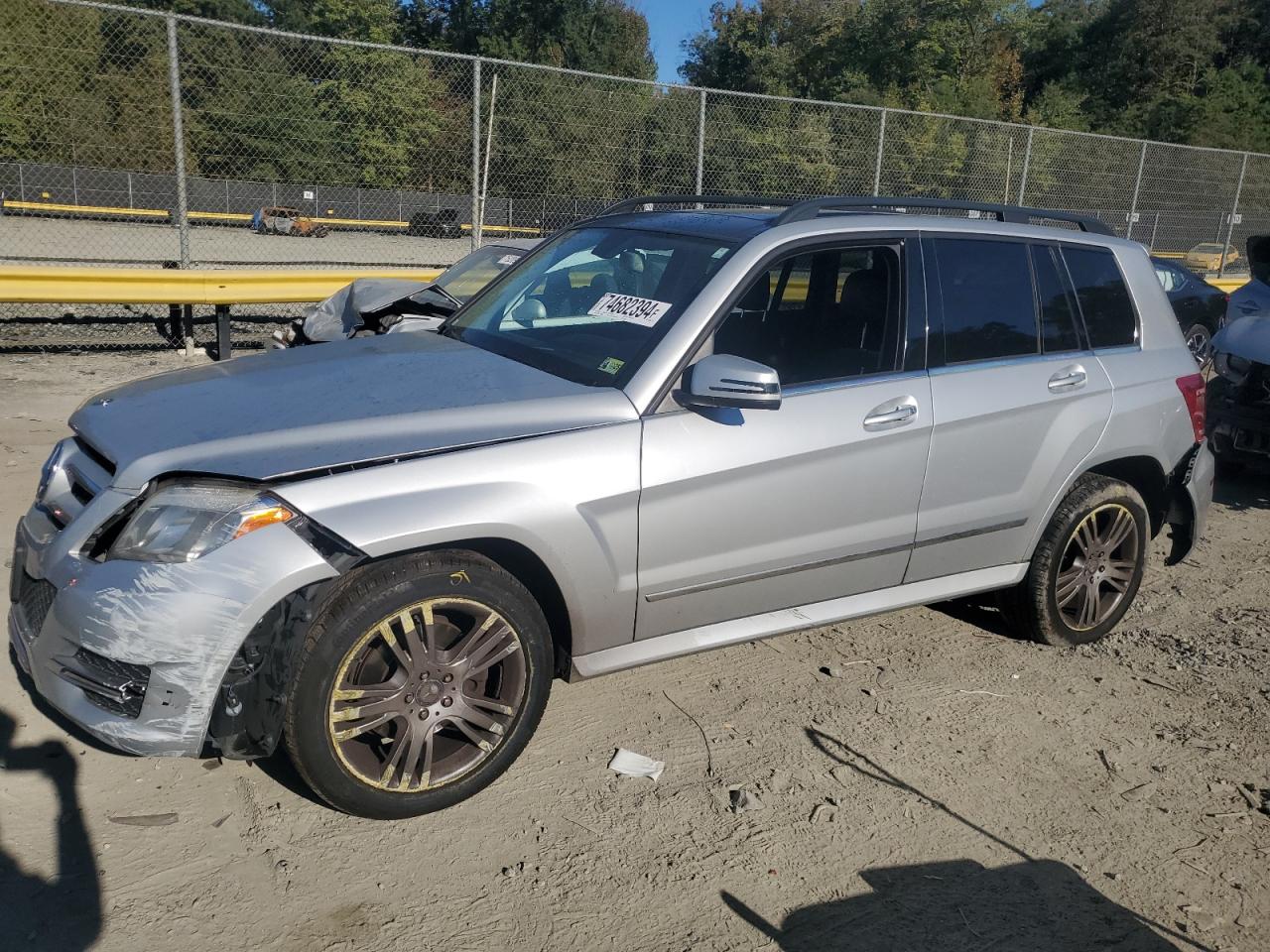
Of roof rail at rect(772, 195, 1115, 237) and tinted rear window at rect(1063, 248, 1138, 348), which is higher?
roof rail at rect(772, 195, 1115, 237)

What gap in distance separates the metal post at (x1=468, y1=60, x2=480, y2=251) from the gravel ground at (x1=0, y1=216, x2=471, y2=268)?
0.37 meters

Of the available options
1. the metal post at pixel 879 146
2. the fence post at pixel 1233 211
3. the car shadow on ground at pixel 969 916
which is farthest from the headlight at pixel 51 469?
the fence post at pixel 1233 211

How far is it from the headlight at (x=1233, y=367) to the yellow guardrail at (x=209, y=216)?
699 centimetres

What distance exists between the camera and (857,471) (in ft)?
12.3

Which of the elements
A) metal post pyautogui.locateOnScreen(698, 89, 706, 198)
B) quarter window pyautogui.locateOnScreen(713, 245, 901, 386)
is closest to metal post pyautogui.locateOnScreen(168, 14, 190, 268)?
metal post pyautogui.locateOnScreen(698, 89, 706, 198)

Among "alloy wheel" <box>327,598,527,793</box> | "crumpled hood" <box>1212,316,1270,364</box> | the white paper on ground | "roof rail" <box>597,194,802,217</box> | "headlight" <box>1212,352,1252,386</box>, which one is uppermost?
"roof rail" <box>597,194,802,217</box>

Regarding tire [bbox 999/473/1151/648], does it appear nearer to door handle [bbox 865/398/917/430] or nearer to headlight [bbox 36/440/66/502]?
door handle [bbox 865/398/917/430]

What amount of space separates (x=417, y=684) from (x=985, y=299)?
8.86ft

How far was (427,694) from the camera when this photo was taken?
10.3ft

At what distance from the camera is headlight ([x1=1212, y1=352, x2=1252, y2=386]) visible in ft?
22.6

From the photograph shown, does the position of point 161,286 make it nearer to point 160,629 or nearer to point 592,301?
point 592,301

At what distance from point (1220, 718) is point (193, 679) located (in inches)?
147

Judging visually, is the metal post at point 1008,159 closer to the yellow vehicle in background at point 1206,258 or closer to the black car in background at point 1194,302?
the black car in background at point 1194,302

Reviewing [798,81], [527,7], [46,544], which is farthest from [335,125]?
[527,7]
